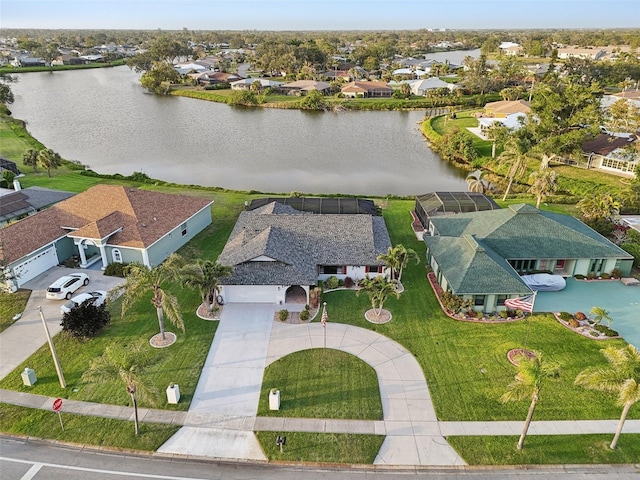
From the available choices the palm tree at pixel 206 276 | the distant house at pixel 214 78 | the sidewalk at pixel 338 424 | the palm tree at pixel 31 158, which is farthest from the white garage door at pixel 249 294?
the distant house at pixel 214 78

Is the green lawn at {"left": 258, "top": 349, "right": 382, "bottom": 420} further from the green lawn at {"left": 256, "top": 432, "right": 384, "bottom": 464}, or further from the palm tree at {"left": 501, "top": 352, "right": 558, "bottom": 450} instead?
the palm tree at {"left": 501, "top": 352, "right": 558, "bottom": 450}

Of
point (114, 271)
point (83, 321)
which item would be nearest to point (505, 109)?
point (114, 271)

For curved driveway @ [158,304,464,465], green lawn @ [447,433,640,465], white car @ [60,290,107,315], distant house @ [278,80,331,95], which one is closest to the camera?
green lawn @ [447,433,640,465]

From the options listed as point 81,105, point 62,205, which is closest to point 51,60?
point 81,105

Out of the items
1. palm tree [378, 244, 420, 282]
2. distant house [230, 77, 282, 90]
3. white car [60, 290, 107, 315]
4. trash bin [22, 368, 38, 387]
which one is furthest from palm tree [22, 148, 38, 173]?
distant house [230, 77, 282, 90]

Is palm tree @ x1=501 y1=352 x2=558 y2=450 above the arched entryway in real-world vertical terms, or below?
above

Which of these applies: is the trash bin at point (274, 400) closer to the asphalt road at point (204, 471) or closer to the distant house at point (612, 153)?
the asphalt road at point (204, 471)

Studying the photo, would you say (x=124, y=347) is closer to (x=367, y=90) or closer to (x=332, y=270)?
(x=332, y=270)
